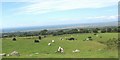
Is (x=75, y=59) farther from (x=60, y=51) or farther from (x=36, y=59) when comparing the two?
(x=60, y=51)

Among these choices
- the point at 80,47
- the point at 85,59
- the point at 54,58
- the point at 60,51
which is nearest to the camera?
the point at 85,59

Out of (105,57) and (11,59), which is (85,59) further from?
(11,59)

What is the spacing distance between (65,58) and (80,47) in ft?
54.5

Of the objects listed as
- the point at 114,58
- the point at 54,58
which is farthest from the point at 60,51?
the point at 114,58

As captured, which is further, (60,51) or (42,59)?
(60,51)

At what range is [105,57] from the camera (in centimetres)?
2350

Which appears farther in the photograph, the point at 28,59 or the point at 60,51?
the point at 60,51

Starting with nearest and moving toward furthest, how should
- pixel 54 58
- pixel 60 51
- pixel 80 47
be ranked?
pixel 54 58 → pixel 60 51 → pixel 80 47

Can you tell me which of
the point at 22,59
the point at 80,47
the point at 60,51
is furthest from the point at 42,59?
the point at 80,47

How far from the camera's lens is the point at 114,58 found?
23.0 m

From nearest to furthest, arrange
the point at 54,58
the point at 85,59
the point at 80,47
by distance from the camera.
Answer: the point at 85,59 → the point at 54,58 → the point at 80,47

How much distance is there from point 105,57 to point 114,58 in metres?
0.91

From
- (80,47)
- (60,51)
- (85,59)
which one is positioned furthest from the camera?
(80,47)

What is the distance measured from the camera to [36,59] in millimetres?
23562
